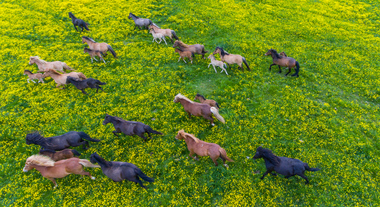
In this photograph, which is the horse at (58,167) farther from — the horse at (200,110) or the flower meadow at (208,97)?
the horse at (200,110)

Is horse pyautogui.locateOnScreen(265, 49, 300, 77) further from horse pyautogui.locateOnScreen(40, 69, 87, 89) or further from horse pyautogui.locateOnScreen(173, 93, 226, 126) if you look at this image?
horse pyautogui.locateOnScreen(40, 69, 87, 89)

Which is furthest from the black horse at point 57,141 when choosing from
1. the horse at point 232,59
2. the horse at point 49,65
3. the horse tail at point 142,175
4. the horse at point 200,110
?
the horse at point 232,59

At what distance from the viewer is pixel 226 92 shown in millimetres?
10523

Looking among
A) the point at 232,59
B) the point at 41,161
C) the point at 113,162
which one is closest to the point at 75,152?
the point at 41,161

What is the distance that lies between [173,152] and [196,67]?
633 cm

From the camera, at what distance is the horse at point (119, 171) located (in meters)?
6.52

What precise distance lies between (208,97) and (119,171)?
18.9 ft

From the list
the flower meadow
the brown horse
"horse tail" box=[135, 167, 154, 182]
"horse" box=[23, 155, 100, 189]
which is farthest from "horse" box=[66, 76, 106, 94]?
the brown horse

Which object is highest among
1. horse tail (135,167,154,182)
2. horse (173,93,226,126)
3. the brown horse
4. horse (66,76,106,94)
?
horse (173,93,226,126)

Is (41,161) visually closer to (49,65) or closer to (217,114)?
(217,114)

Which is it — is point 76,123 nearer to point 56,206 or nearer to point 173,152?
point 56,206

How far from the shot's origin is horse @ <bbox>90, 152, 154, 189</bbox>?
21.4ft

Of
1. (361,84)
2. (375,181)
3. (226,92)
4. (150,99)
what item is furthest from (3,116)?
(361,84)

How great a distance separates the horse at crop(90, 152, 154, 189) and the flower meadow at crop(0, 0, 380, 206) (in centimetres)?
46
